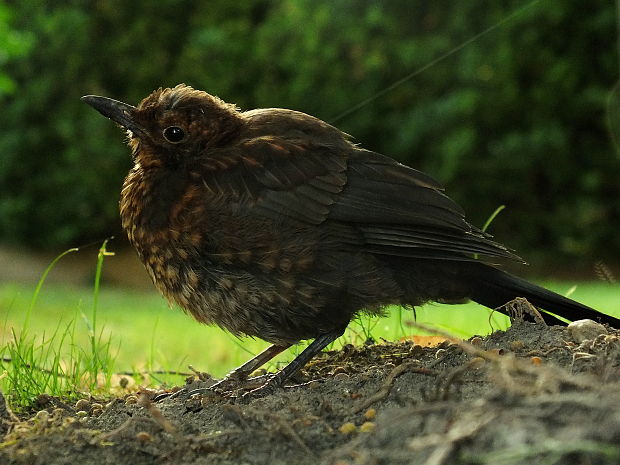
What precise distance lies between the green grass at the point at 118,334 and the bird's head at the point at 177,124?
614 mm

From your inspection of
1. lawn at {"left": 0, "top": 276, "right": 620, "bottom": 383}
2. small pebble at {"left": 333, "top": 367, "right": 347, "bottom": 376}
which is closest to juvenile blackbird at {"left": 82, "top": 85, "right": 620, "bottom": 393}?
small pebble at {"left": 333, "top": 367, "right": 347, "bottom": 376}

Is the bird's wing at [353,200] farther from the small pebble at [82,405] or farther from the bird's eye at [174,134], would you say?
the small pebble at [82,405]

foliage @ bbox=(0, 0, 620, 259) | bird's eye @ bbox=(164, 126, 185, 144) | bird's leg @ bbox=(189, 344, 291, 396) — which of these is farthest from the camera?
foliage @ bbox=(0, 0, 620, 259)

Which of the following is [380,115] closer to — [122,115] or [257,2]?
[257,2]

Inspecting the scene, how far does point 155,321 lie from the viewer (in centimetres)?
628

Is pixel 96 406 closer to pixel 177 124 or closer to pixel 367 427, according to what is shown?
pixel 177 124

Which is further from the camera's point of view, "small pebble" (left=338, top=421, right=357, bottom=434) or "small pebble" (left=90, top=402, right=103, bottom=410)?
"small pebble" (left=90, top=402, right=103, bottom=410)

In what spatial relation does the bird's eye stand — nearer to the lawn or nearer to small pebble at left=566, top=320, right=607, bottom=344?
the lawn

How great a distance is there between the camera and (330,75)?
425 inches

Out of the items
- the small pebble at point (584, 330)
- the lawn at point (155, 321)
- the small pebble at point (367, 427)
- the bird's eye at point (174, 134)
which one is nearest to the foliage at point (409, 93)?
the lawn at point (155, 321)

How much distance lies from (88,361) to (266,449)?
5.81 feet

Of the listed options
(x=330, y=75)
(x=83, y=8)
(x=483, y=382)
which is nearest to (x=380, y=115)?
(x=330, y=75)

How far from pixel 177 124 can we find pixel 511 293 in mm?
1530

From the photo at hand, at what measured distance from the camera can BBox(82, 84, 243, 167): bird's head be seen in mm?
3816
